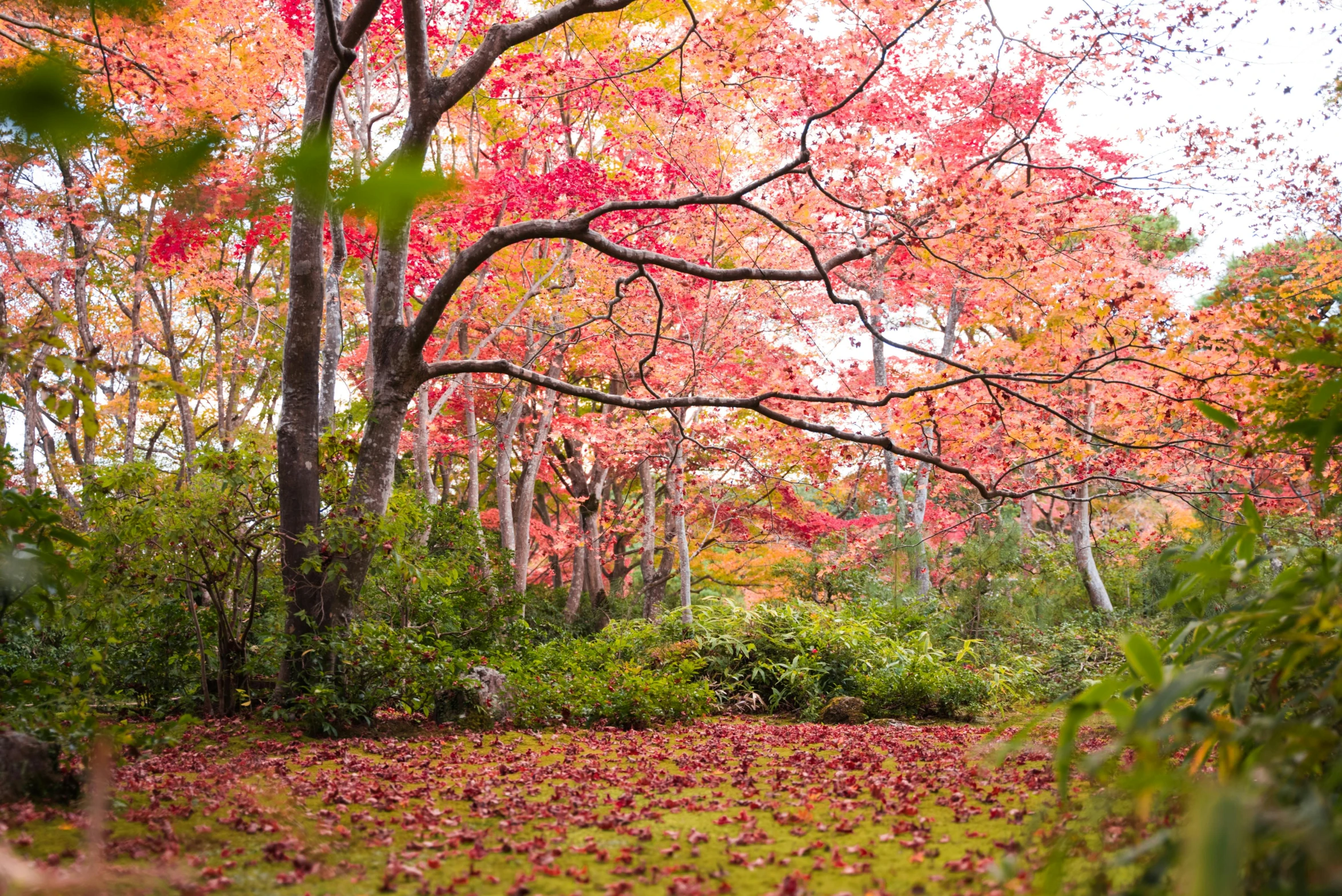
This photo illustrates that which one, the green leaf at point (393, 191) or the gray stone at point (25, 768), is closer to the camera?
the green leaf at point (393, 191)

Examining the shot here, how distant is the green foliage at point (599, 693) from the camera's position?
605 centimetres

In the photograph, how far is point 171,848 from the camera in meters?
2.65

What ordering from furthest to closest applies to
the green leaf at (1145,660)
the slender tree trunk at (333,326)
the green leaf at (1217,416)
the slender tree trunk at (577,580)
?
the slender tree trunk at (577,580)
the slender tree trunk at (333,326)
the green leaf at (1217,416)
the green leaf at (1145,660)

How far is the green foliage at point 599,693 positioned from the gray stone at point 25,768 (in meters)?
3.25

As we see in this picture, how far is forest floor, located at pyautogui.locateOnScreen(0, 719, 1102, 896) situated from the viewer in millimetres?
2504

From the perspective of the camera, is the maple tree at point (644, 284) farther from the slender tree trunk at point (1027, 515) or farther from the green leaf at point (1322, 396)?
the green leaf at point (1322, 396)

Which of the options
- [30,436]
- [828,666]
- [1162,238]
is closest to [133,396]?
[30,436]

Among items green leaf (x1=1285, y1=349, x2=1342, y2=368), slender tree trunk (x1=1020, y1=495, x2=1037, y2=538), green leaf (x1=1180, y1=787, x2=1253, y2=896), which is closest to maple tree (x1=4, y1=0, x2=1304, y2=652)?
slender tree trunk (x1=1020, y1=495, x2=1037, y2=538)

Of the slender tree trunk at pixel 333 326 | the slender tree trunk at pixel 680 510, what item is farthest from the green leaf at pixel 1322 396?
the slender tree trunk at pixel 680 510

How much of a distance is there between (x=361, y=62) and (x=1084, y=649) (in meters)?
9.67

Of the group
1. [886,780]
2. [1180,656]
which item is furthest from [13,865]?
[886,780]

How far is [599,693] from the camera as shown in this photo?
20.5ft

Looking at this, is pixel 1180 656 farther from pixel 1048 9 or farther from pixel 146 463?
pixel 1048 9

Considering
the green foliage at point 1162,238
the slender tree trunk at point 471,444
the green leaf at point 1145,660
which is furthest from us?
the green foliage at point 1162,238
